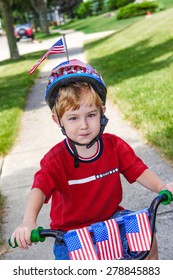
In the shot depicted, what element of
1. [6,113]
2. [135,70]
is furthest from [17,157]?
[135,70]

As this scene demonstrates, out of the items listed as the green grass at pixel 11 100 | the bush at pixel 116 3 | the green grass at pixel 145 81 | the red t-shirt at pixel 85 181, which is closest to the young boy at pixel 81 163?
the red t-shirt at pixel 85 181

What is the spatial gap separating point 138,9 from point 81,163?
41.1 meters

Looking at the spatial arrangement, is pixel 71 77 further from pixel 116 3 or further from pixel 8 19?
pixel 116 3

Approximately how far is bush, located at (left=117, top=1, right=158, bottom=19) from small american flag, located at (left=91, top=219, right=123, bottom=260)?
40739 millimetres

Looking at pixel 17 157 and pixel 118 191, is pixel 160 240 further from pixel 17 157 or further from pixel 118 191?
pixel 17 157

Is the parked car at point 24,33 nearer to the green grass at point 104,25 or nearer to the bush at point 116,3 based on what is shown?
the green grass at point 104,25

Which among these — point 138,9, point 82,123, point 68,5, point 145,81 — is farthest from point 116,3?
point 82,123

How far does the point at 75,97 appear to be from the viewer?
7.95ft

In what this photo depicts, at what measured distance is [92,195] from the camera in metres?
2.55

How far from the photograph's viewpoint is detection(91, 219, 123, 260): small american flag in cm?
199

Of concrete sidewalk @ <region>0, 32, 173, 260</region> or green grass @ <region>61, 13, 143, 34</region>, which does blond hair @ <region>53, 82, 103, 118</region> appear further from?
green grass @ <region>61, 13, 143, 34</region>

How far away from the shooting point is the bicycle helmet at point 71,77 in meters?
2.46

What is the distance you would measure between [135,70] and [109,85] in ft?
5.22

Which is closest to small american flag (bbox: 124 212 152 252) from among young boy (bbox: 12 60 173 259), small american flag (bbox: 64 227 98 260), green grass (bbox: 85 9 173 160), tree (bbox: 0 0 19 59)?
small american flag (bbox: 64 227 98 260)
